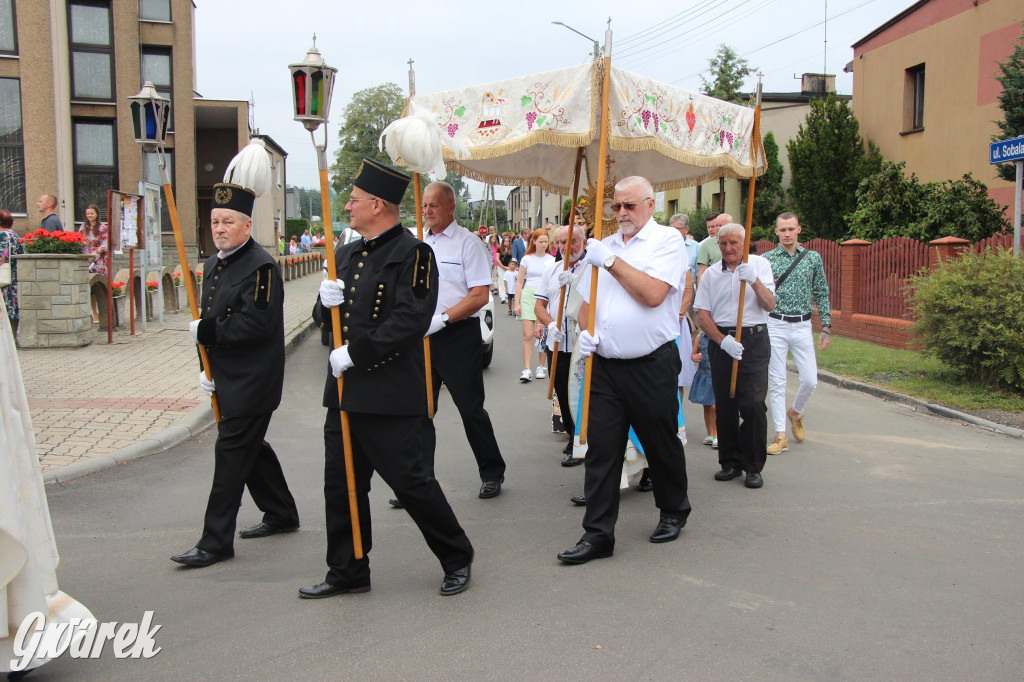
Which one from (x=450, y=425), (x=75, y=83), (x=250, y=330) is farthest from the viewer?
(x=75, y=83)

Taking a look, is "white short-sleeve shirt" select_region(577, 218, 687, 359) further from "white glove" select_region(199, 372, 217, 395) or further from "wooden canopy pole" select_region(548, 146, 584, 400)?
"white glove" select_region(199, 372, 217, 395)

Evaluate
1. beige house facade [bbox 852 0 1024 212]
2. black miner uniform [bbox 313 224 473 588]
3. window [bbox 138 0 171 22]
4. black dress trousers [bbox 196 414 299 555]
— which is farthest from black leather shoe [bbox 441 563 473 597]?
window [bbox 138 0 171 22]

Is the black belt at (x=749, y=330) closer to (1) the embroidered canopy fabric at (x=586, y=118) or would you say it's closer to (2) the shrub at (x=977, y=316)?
(1) the embroidered canopy fabric at (x=586, y=118)

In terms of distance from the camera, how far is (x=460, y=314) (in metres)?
5.70

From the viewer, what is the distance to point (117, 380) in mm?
10039

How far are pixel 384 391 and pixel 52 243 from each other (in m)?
10.3

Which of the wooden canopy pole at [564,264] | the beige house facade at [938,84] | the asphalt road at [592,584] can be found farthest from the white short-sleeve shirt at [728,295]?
the beige house facade at [938,84]

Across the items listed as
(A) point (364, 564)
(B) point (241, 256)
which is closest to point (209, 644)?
(A) point (364, 564)

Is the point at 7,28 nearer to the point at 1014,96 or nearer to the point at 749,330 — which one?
the point at 1014,96

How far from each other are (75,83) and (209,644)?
86.2 ft

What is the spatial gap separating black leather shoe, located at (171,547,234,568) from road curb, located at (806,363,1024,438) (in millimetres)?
7339

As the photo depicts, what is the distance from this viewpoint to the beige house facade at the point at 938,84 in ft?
60.6

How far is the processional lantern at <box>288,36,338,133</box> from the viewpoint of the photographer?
4188 millimetres

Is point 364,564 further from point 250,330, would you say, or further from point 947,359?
point 947,359
